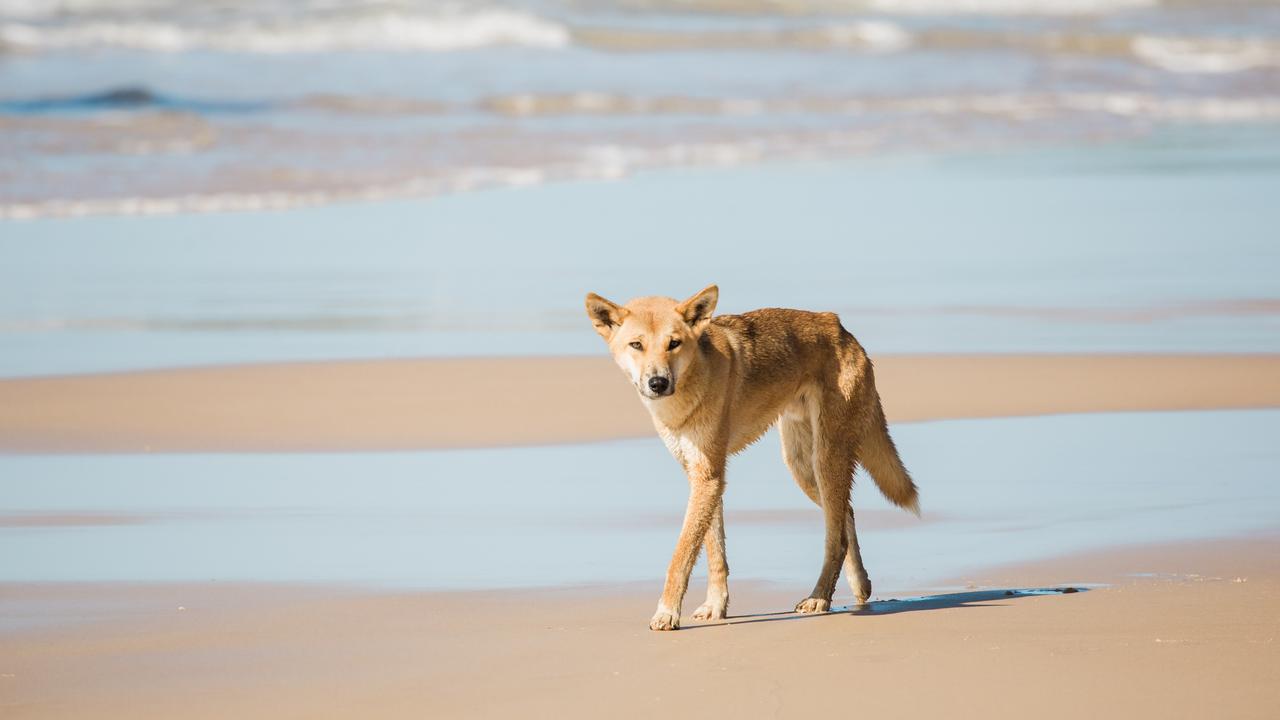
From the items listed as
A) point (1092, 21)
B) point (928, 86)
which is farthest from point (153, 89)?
point (1092, 21)

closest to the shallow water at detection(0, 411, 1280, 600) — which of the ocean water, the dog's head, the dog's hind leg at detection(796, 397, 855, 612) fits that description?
the dog's hind leg at detection(796, 397, 855, 612)

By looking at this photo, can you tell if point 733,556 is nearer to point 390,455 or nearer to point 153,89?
point 390,455

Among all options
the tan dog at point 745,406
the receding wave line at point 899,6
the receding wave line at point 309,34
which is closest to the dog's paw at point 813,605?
the tan dog at point 745,406

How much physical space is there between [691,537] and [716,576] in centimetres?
24

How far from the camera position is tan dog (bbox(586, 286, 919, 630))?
6.23m

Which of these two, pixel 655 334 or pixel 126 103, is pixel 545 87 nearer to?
pixel 126 103

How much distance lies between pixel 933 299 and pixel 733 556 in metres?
6.57

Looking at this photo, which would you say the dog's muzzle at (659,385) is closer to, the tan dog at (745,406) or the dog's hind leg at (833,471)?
the tan dog at (745,406)

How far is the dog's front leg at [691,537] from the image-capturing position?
6117 millimetres

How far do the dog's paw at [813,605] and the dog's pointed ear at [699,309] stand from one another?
1116 mm

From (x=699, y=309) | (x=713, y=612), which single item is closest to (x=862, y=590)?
(x=713, y=612)

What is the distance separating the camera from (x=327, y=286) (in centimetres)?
1400

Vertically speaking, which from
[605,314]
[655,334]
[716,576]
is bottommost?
[716,576]

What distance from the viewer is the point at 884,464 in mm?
6977
